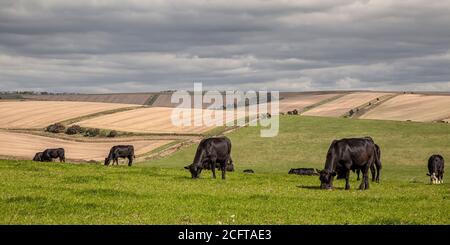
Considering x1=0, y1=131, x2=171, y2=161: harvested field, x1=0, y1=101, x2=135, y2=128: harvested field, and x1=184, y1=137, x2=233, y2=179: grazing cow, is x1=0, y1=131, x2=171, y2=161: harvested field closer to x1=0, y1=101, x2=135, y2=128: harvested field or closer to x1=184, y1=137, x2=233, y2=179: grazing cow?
x1=0, y1=101, x2=135, y2=128: harvested field

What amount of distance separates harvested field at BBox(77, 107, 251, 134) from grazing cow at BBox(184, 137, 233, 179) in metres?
58.5

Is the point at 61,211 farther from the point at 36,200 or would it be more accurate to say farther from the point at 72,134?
the point at 72,134

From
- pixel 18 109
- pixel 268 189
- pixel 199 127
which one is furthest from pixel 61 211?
pixel 18 109

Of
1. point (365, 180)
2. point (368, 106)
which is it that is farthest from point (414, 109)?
point (365, 180)

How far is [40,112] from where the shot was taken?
116 meters

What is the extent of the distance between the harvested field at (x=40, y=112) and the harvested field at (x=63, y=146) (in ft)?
58.2

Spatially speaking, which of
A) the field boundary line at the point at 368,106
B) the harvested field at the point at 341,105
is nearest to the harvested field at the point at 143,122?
the harvested field at the point at 341,105

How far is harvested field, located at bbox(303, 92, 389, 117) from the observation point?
4902 inches

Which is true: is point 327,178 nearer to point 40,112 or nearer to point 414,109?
point 414,109

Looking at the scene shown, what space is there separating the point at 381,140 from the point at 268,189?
5784 cm

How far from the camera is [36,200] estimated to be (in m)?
16.9

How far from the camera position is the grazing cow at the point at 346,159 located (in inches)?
931

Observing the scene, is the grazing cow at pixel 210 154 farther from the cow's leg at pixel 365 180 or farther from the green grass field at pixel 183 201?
the cow's leg at pixel 365 180

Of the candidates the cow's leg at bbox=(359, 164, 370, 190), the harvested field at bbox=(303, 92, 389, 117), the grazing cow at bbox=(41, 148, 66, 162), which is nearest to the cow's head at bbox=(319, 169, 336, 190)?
the cow's leg at bbox=(359, 164, 370, 190)
